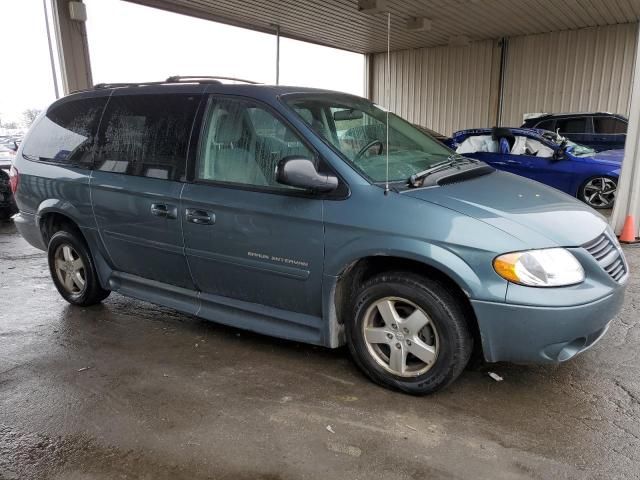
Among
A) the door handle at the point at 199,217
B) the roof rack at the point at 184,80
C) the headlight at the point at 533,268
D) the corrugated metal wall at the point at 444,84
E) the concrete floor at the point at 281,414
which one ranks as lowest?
the concrete floor at the point at 281,414

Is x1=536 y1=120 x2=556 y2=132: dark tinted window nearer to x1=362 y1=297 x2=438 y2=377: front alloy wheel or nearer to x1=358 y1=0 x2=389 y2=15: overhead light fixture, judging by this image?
x1=358 y1=0 x2=389 y2=15: overhead light fixture

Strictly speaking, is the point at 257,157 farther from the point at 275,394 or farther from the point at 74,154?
the point at 74,154

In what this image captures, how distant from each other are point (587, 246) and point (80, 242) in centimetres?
379

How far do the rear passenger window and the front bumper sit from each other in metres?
1.40

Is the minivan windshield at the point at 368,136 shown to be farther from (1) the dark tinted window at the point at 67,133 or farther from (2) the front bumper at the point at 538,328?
(1) the dark tinted window at the point at 67,133

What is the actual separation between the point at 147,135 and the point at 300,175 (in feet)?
4.93

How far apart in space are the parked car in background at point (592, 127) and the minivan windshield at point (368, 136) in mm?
8277

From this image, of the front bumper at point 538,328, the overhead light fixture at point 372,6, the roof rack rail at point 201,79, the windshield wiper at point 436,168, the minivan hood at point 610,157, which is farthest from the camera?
the overhead light fixture at point 372,6

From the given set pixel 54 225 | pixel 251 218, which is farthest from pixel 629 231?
pixel 54 225

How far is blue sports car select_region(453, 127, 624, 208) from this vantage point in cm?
830

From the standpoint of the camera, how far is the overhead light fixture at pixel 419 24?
12694mm

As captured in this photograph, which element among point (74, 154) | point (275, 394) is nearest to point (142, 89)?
point (74, 154)

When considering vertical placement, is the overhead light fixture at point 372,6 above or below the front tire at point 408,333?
above

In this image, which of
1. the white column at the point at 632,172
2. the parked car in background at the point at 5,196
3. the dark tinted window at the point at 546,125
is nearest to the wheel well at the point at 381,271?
the white column at the point at 632,172
